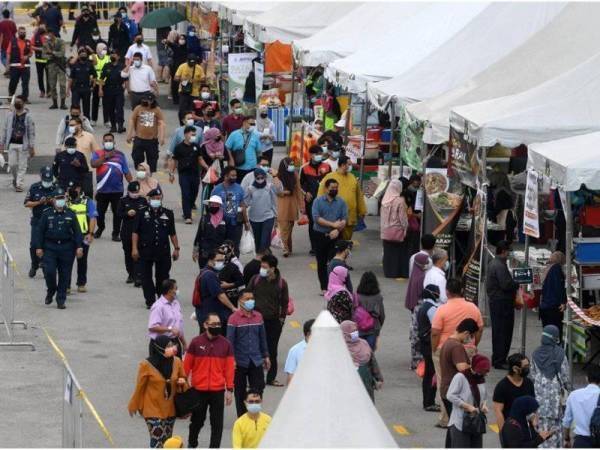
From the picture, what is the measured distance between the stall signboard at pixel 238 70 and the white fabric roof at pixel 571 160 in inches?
615

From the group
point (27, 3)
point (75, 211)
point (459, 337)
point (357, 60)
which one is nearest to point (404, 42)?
point (357, 60)

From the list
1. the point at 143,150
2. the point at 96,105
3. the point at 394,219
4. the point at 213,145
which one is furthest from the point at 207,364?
the point at 96,105

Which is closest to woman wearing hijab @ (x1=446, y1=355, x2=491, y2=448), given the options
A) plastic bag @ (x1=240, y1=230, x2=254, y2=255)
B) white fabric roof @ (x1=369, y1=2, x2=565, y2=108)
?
plastic bag @ (x1=240, y1=230, x2=254, y2=255)

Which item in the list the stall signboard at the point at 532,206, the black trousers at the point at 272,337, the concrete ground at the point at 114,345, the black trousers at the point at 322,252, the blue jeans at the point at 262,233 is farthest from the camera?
the blue jeans at the point at 262,233

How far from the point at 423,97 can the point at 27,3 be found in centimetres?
3341

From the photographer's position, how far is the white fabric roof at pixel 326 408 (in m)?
10.2

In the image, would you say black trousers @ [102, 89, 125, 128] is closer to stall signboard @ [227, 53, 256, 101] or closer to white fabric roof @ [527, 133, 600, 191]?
stall signboard @ [227, 53, 256, 101]

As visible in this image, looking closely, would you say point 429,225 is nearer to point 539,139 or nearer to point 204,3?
point 539,139

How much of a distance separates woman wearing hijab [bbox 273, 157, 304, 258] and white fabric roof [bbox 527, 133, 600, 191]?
6.07 m

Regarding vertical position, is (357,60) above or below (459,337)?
above

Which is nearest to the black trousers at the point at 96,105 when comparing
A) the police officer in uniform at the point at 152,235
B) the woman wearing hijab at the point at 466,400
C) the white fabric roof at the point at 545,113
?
the police officer in uniform at the point at 152,235

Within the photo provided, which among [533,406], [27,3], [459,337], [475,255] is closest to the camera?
[533,406]

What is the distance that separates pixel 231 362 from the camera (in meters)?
15.8

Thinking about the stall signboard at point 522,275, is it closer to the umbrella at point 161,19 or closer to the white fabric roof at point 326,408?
the white fabric roof at point 326,408
